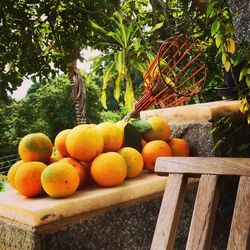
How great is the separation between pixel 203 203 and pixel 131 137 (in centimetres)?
71

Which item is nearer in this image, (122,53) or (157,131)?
(157,131)

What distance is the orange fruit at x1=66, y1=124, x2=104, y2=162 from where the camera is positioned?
1.43 m

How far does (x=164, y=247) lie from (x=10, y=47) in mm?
3799

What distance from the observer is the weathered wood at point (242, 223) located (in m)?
0.92

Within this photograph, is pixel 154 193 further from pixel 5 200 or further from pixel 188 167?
pixel 5 200

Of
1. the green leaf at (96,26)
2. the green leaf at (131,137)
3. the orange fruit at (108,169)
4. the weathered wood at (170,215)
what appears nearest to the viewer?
the weathered wood at (170,215)

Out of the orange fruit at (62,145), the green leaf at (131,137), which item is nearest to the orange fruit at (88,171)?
the orange fruit at (62,145)

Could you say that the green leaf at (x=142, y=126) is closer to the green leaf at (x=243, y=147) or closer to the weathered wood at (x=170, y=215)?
the green leaf at (x=243, y=147)

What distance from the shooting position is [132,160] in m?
1.55

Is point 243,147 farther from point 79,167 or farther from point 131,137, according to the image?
point 79,167

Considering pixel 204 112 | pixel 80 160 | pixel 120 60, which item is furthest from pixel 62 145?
pixel 120 60

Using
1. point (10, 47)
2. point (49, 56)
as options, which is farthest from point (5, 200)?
point (49, 56)

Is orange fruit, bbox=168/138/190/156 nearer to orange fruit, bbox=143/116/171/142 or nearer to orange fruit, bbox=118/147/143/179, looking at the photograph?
orange fruit, bbox=143/116/171/142

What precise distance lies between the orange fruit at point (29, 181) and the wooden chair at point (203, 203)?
48cm
